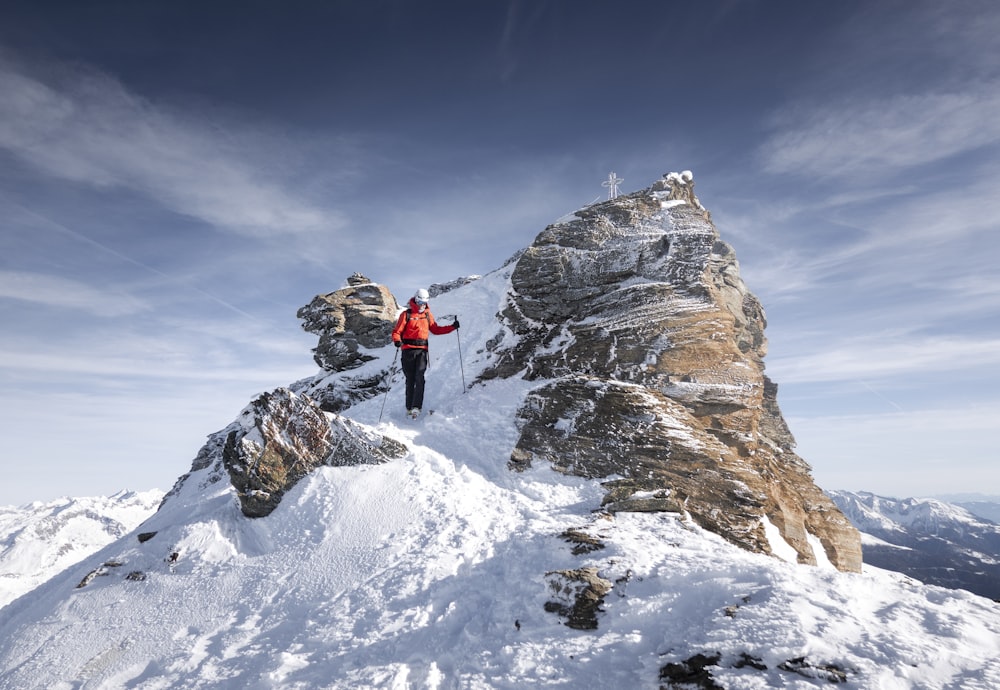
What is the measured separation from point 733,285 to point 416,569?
2824 centimetres

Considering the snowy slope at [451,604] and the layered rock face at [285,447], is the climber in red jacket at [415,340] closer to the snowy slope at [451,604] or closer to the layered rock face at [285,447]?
the snowy slope at [451,604]

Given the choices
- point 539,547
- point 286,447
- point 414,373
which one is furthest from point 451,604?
point 414,373

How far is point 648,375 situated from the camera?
20.2m

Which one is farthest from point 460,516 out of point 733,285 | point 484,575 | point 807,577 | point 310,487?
point 733,285

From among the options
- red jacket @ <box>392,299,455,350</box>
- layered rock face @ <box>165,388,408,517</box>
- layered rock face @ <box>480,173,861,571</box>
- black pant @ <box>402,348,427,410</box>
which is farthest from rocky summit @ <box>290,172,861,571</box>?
layered rock face @ <box>165,388,408,517</box>

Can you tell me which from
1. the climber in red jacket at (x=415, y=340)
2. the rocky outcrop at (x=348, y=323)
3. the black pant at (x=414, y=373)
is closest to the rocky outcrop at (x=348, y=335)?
the rocky outcrop at (x=348, y=323)

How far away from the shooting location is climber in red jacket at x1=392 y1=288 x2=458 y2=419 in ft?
65.1

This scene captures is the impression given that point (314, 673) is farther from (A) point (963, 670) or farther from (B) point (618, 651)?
(A) point (963, 670)

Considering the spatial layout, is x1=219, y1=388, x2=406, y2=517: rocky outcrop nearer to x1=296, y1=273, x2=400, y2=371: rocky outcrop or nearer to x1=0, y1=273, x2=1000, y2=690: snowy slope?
x1=0, y1=273, x2=1000, y2=690: snowy slope

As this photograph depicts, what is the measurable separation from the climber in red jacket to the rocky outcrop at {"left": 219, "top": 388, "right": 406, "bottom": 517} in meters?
3.82

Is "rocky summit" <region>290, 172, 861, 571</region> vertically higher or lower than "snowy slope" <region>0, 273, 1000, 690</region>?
higher

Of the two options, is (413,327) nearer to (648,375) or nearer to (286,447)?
(286,447)

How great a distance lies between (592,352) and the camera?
2123 cm

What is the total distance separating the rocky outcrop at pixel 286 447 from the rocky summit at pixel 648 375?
547cm
